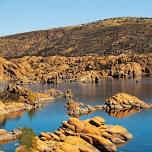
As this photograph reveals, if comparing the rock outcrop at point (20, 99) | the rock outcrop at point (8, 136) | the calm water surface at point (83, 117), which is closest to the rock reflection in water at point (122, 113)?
the calm water surface at point (83, 117)

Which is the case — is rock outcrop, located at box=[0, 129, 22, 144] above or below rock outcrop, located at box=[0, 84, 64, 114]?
below

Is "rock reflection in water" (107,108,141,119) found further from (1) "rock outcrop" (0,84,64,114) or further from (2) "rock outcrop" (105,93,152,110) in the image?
(1) "rock outcrop" (0,84,64,114)

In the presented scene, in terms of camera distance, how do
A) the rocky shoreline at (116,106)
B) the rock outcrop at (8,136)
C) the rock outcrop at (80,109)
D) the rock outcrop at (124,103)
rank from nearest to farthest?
1. the rock outcrop at (8,136)
2. the rock outcrop at (80,109)
3. the rocky shoreline at (116,106)
4. the rock outcrop at (124,103)

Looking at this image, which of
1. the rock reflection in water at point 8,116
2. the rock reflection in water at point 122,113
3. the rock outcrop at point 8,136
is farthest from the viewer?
the rock reflection in water at point 122,113

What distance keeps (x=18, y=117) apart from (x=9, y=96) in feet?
93.5

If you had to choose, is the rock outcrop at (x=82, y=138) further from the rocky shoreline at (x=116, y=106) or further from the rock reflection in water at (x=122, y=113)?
the rocky shoreline at (x=116, y=106)

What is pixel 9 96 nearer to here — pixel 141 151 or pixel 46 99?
pixel 46 99

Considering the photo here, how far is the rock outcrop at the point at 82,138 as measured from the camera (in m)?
73.0

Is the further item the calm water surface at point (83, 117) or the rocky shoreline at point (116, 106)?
the rocky shoreline at point (116, 106)

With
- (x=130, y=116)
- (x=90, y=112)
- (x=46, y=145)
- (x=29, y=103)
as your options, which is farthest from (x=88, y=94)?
(x=46, y=145)

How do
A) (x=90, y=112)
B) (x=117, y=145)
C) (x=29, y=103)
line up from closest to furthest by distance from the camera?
(x=117, y=145) → (x=90, y=112) → (x=29, y=103)

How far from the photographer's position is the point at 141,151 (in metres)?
77.2

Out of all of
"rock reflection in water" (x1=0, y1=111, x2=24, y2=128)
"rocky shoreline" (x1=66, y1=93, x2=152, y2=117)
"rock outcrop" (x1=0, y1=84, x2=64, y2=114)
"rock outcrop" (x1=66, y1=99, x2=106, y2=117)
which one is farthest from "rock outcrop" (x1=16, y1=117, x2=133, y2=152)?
"rock outcrop" (x1=0, y1=84, x2=64, y2=114)

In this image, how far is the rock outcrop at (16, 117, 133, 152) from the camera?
73.0 m
